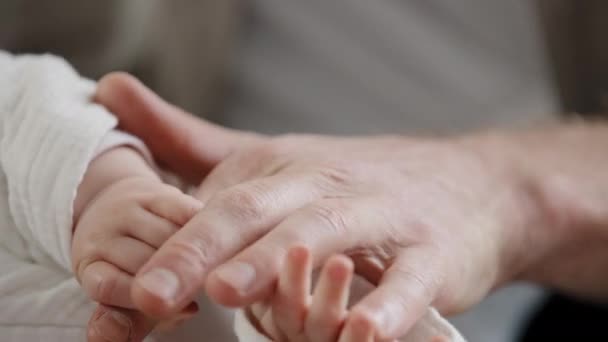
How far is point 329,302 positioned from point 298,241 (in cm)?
6

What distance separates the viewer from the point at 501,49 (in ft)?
4.28

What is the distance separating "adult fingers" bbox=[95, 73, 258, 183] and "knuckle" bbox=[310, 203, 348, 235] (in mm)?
139

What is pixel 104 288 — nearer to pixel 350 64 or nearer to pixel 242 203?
pixel 242 203

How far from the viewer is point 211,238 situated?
1.52 ft

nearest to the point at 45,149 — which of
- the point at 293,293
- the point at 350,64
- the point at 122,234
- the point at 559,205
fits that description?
the point at 122,234

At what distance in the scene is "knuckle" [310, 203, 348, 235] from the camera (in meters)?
0.51

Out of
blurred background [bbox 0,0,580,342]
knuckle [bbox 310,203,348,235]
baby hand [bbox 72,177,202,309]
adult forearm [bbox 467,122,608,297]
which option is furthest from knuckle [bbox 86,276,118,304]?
blurred background [bbox 0,0,580,342]

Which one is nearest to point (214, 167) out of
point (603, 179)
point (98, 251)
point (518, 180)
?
point (98, 251)

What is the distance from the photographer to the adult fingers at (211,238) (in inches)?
17.1

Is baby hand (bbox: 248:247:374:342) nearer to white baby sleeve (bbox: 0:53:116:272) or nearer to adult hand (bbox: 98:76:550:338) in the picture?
adult hand (bbox: 98:76:550:338)

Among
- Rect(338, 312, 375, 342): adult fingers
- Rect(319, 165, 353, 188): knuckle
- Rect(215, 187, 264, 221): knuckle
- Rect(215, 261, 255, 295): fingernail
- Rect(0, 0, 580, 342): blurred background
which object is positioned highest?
Rect(215, 187, 264, 221): knuckle

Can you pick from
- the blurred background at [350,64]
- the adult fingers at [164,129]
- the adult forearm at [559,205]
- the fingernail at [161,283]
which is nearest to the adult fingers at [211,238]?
the fingernail at [161,283]

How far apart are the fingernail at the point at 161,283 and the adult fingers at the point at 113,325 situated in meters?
0.05

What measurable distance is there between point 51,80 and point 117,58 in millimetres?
578
